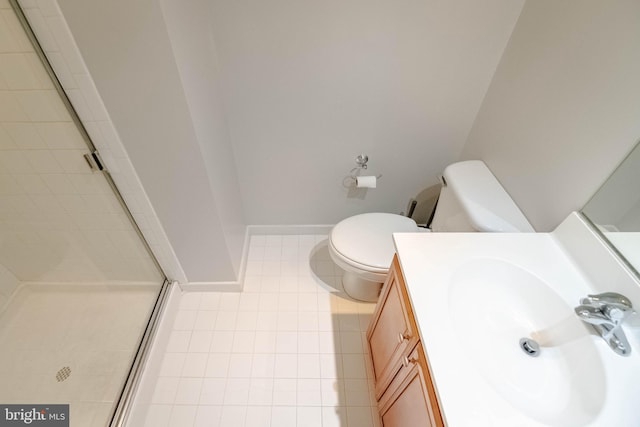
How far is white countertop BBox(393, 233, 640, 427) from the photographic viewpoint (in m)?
0.60

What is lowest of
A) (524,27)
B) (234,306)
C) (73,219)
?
(234,306)

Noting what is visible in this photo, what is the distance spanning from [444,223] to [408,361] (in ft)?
2.29

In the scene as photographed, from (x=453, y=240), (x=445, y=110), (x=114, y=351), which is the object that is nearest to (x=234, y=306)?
(x=114, y=351)

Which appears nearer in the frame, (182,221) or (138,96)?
(138,96)

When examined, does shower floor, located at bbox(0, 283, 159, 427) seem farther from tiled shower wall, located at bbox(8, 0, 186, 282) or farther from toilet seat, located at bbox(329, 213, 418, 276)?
toilet seat, located at bbox(329, 213, 418, 276)

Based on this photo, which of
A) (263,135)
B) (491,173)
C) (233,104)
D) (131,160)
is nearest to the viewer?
(131,160)

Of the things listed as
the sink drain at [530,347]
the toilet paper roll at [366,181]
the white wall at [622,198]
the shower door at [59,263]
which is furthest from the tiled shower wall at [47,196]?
the white wall at [622,198]

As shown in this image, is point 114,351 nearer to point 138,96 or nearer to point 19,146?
point 19,146

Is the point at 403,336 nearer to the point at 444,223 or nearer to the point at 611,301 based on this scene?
the point at 611,301

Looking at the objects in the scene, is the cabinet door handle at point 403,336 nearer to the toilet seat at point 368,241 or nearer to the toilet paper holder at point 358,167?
the toilet seat at point 368,241

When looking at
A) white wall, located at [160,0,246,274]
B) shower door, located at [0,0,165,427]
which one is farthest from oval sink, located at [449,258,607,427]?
shower door, located at [0,0,165,427]

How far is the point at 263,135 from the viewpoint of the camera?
59.9 inches

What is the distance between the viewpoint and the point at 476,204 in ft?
3.72

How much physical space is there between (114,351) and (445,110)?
1925mm
